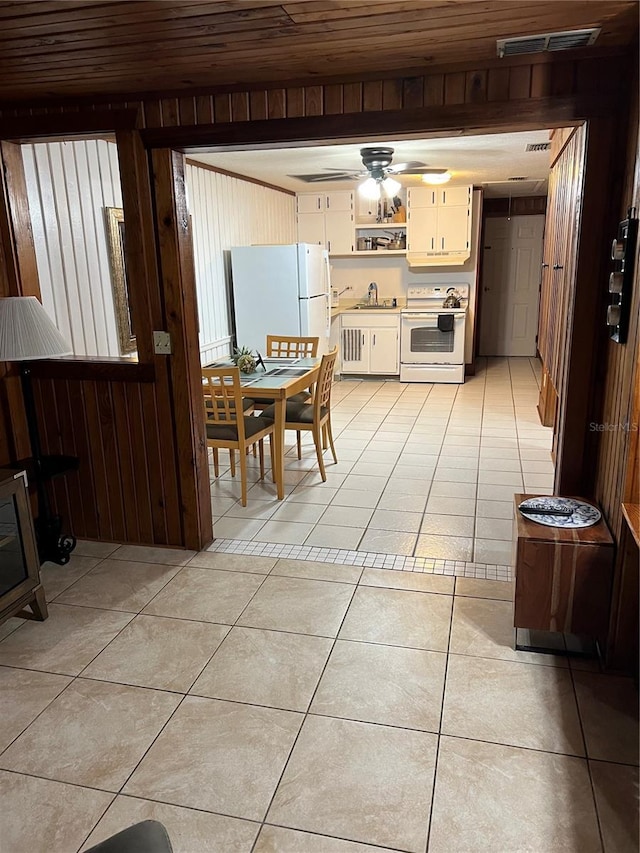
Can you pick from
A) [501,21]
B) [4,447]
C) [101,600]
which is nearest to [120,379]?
[4,447]

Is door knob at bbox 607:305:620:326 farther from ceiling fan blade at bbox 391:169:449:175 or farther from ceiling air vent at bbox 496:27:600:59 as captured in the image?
ceiling fan blade at bbox 391:169:449:175

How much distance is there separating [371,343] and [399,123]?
16.6ft

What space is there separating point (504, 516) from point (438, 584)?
0.92 m

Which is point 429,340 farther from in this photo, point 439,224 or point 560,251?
point 560,251

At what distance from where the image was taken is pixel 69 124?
2855 mm

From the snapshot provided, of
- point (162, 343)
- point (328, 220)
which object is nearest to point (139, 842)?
point (162, 343)

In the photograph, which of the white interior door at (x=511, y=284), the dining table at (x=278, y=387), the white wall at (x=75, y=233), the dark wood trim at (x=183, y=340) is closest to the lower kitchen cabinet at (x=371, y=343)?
the white interior door at (x=511, y=284)

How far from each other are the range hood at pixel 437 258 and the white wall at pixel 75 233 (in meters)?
4.34

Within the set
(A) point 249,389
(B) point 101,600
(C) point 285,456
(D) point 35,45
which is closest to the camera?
(D) point 35,45

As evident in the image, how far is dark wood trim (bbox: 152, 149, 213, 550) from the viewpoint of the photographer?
288 centimetres

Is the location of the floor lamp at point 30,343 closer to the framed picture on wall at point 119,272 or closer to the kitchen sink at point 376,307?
the framed picture on wall at point 119,272

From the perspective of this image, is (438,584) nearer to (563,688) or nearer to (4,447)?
(563,688)

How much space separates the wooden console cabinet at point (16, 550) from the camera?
97.7 inches

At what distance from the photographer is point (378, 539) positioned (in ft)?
11.1
